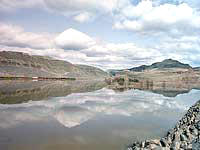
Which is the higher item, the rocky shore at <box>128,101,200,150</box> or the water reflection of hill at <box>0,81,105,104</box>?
the water reflection of hill at <box>0,81,105,104</box>

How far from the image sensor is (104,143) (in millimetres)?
22812

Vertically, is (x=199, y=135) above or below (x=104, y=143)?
above

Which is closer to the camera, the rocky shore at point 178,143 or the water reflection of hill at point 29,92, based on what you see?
the rocky shore at point 178,143

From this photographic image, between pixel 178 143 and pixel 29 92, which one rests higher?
pixel 29 92

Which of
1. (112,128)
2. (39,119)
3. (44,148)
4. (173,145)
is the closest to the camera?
(173,145)

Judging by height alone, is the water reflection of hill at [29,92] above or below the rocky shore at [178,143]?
above

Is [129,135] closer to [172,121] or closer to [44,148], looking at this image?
[44,148]

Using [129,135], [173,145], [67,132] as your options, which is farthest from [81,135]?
[173,145]

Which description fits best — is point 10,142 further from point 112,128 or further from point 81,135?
point 112,128

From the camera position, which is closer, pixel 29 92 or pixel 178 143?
pixel 178 143

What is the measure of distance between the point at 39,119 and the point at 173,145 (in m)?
22.6

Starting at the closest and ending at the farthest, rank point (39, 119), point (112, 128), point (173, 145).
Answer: point (173, 145) < point (112, 128) < point (39, 119)

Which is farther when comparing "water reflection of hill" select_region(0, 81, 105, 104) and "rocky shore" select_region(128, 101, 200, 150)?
"water reflection of hill" select_region(0, 81, 105, 104)

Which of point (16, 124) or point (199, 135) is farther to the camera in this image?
point (16, 124)
